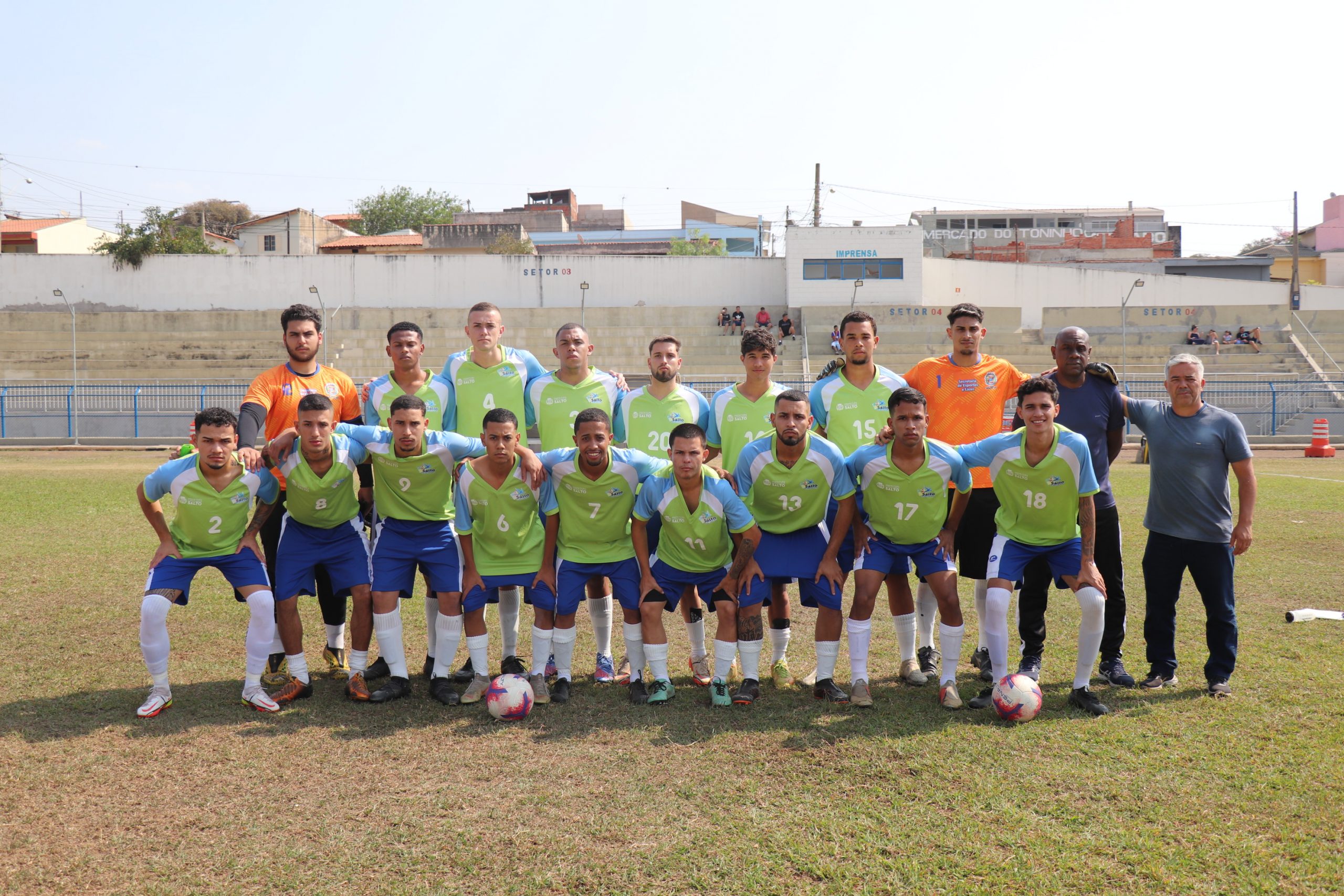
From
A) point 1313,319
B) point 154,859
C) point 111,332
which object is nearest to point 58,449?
point 111,332

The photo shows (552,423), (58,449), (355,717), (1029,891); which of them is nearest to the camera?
(1029,891)

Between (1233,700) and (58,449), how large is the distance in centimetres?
2762

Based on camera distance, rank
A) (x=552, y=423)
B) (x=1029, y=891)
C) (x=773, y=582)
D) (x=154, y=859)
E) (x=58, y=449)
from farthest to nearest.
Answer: (x=58, y=449)
(x=552, y=423)
(x=773, y=582)
(x=154, y=859)
(x=1029, y=891)

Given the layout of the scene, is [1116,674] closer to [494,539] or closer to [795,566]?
[795,566]

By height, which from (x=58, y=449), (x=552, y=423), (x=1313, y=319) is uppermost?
(x=1313, y=319)

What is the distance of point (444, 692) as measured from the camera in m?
5.65

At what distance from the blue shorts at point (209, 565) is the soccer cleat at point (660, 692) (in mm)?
2400

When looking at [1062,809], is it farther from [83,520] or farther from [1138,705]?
[83,520]

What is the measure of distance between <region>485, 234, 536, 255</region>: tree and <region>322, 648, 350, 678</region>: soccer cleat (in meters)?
44.9

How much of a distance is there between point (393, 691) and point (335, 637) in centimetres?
96

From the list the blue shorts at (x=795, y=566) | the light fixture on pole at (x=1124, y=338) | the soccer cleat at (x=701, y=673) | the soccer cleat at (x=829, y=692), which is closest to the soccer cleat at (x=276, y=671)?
the soccer cleat at (x=701, y=673)

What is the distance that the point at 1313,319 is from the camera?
38500mm

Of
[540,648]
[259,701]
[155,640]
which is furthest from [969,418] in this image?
[155,640]

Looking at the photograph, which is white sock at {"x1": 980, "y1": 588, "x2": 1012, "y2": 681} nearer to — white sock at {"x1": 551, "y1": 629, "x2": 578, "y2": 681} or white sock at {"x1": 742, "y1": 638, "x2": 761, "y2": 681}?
white sock at {"x1": 742, "y1": 638, "x2": 761, "y2": 681}
